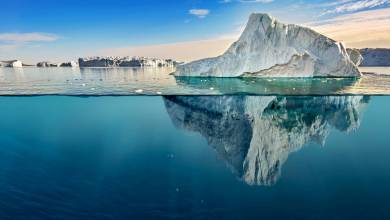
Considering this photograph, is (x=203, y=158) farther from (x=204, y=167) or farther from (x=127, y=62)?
(x=127, y=62)

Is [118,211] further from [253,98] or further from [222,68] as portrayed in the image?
[222,68]

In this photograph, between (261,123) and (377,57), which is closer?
(261,123)

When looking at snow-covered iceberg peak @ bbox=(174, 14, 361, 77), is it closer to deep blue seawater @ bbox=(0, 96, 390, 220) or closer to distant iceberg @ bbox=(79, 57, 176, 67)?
deep blue seawater @ bbox=(0, 96, 390, 220)

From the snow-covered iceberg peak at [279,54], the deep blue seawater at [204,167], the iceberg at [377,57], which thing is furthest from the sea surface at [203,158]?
the iceberg at [377,57]

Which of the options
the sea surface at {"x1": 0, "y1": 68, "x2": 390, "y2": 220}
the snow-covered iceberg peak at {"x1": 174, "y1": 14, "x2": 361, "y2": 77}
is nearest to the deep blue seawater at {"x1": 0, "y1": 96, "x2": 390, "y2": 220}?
the sea surface at {"x1": 0, "y1": 68, "x2": 390, "y2": 220}

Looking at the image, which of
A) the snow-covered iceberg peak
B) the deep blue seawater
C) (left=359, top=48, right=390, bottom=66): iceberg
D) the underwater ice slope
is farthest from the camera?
(left=359, top=48, right=390, bottom=66): iceberg

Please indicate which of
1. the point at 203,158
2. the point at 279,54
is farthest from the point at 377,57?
the point at 203,158
